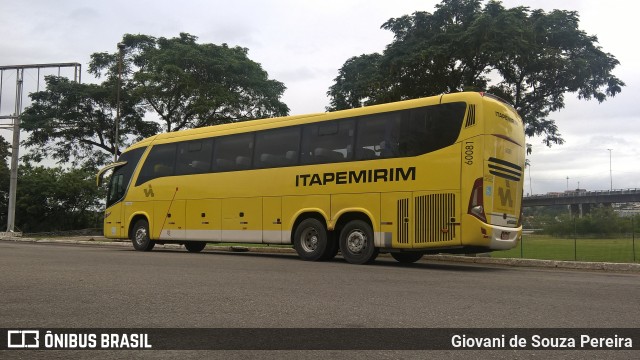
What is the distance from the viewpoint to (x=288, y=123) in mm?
14445

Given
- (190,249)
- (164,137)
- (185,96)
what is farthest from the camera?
(185,96)

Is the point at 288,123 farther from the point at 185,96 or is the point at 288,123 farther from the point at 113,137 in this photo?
the point at 113,137

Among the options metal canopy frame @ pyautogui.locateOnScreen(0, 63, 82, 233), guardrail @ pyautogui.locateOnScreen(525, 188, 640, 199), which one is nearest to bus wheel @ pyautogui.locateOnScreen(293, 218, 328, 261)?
metal canopy frame @ pyautogui.locateOnScreen(0, 63, 82, 233)

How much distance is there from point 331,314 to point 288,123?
9.15m

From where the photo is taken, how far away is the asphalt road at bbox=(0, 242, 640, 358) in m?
5.39

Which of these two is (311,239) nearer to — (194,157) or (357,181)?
(357,181)

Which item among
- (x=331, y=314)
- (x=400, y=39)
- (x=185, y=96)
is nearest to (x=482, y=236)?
(x=331, y=314)

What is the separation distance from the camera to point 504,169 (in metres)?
12.0

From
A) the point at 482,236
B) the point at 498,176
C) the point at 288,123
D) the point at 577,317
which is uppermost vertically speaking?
the point at 288,123

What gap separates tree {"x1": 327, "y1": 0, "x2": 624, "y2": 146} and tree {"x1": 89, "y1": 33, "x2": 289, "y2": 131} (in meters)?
11.7

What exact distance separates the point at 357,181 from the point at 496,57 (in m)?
9.74

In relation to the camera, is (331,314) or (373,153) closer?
(331,314)

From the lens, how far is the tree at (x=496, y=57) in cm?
2006

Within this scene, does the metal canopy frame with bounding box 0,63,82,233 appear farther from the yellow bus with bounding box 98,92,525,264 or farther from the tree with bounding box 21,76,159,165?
the yellow bus with bounding box 98,92,525,264
